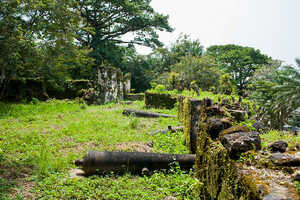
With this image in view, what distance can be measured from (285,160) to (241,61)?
41497 millimetres

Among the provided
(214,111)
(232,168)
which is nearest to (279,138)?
(214,111)

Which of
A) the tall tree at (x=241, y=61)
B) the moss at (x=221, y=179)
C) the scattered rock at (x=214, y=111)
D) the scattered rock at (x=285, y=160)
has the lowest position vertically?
the moss at (x=221, y=179)

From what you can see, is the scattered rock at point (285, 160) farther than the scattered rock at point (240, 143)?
No

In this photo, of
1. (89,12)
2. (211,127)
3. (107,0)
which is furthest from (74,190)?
(89,12)

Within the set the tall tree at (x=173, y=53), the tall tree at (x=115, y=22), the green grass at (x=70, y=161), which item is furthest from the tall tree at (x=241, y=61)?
the green grass at (x=70, y=161)

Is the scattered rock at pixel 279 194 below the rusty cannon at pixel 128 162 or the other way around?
the other way around

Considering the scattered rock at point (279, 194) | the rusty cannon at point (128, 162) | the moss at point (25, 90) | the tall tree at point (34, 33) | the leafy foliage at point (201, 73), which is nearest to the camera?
the scattered rock at point (279, 194)

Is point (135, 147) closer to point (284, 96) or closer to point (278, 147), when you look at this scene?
point (278, 147)

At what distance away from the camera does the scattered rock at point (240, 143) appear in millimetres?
2225

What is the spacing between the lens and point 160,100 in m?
13.5

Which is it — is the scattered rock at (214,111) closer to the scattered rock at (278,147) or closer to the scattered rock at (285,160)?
the scattered rock at (278,147)

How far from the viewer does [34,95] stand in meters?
15.1

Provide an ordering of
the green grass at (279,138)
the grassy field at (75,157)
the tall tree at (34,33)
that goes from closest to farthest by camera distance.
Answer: the green grass at (279,138) < the grassy field at (75,157) < the tall tree at (34,33)

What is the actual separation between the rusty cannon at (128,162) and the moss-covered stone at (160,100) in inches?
333
